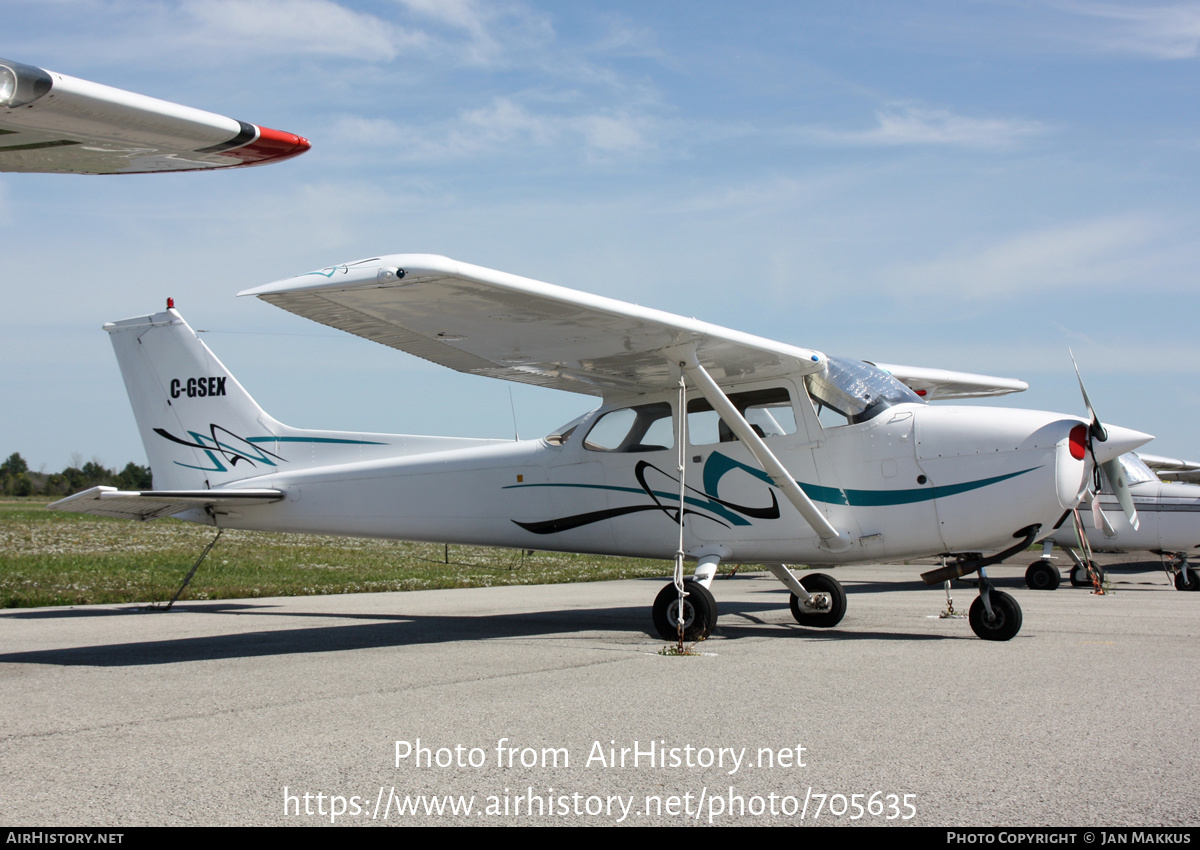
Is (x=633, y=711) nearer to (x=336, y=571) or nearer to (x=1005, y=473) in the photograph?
(x=1005, y=473)

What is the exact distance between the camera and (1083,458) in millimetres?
7926

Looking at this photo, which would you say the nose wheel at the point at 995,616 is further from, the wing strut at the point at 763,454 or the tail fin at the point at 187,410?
the tail fin at the point at 187,410

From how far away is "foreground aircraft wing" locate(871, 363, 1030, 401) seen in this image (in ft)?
40.7

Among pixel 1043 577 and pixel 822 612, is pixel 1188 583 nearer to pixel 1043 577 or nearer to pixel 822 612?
pixel 1043 577

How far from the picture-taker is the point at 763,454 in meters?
8.39

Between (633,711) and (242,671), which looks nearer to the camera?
(633,711)

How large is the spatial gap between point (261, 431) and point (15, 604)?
140 inches

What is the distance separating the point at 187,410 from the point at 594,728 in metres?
9.16

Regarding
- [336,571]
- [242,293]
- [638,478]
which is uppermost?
[242,293]

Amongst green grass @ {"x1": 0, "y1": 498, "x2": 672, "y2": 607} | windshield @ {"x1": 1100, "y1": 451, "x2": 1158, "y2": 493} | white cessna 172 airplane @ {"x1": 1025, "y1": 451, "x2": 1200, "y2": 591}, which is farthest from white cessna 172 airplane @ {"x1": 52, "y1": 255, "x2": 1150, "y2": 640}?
windshield @ {"x1": 1100, "y1": 451, "x2": 1158, "y2": 493}

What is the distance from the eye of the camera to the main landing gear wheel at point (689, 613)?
813 cm

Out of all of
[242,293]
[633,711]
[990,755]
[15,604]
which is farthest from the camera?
[15,604]

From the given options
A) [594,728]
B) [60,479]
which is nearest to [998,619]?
[594,728]
